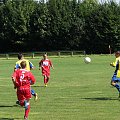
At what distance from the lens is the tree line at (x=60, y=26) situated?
79.4m

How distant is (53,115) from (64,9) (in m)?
72.5

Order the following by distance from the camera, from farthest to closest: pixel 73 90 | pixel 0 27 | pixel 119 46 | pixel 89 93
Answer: pixel 0 27 < pixel 119 46 < pixel 73 90 < pixel 89 93

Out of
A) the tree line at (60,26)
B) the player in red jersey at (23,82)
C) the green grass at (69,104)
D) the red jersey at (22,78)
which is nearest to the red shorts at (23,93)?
the player in red jersey at (23,82)

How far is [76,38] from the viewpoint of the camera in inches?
3150

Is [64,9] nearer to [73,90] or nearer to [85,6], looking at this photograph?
[85,6]

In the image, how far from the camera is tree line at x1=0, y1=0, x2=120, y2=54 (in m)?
79.4

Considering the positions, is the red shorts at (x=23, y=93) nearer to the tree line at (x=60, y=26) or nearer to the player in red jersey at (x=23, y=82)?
the player in red jersey at (x=23, y=82)

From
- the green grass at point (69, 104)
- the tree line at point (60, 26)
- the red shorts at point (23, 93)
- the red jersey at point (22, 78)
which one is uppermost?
the tree line at point (60, 26)

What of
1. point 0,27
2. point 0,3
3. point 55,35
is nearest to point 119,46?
point 55,35

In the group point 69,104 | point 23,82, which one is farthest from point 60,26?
point 23,82

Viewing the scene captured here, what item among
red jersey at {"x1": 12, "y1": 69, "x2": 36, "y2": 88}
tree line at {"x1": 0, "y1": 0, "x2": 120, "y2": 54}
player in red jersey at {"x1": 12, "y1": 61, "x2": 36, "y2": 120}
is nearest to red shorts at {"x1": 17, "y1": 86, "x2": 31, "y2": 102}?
Result: player in red jersey at {"x1": 12, "y1": 61, "x2": 36, "y2": 120}

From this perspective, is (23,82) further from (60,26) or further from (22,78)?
(60,26)

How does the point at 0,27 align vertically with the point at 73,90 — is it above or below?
above

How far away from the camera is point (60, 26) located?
81.8m
